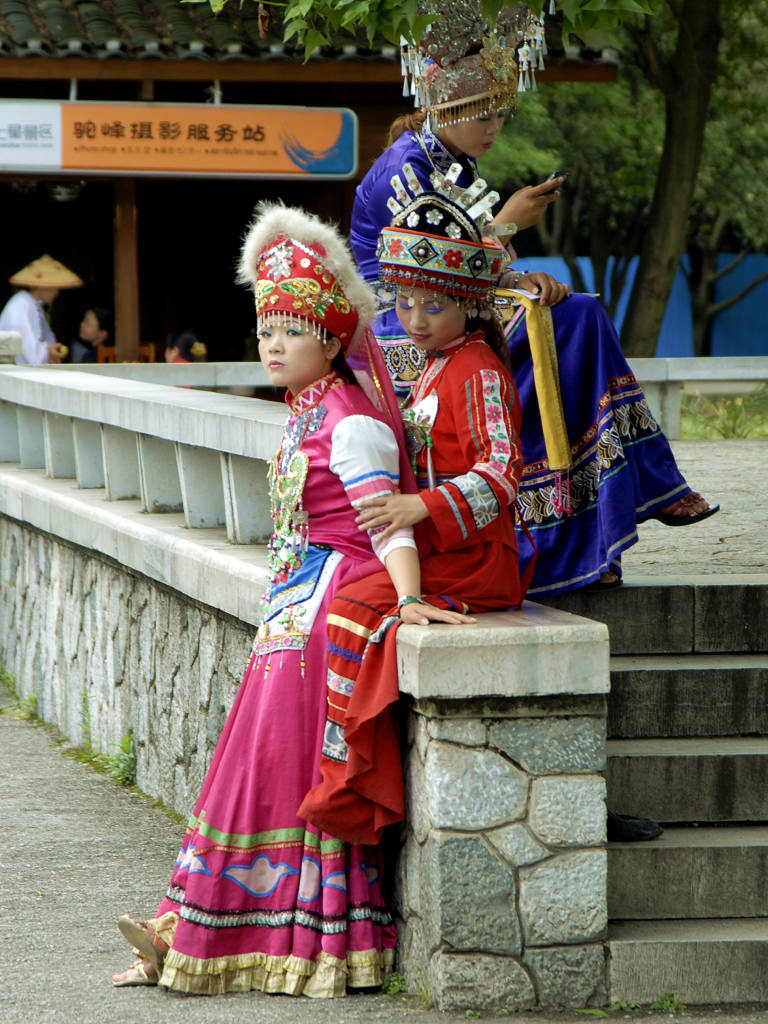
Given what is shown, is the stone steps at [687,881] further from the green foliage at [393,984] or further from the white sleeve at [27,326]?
the white sleeve at [27,326]

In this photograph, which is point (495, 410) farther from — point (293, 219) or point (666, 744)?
point (666, 744)

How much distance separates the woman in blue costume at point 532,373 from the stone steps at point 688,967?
1.13 m

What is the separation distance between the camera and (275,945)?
4.12 m

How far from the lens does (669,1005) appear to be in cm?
401

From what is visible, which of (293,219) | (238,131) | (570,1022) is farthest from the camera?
(238,131)

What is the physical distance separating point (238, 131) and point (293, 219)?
10.6m

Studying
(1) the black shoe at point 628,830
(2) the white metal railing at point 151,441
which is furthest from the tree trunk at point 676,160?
(1) the black shoe at point 628,830

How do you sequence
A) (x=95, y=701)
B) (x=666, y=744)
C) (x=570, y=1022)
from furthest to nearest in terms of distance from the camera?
(x=95, y=701) → (x=666, y=744) → (x=570, y=1022)

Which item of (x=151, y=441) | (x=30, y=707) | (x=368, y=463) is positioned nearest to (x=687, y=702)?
(x=368, y=463)

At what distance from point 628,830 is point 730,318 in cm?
3207

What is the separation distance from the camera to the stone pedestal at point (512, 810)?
3838 mm

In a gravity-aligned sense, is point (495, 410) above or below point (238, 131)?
below

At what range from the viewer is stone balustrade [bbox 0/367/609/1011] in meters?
3.86

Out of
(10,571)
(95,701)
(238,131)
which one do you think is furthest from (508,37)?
(238,131)
